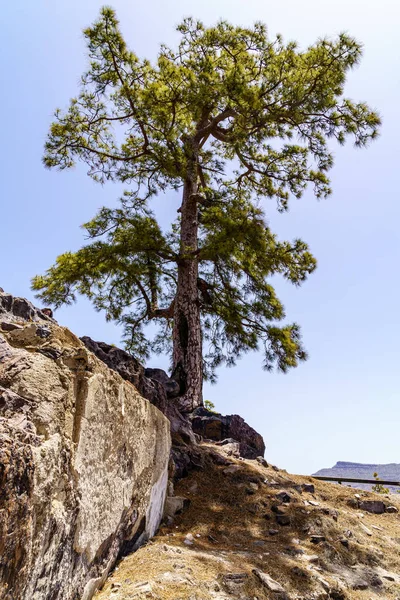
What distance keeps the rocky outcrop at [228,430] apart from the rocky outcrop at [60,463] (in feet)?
14.4

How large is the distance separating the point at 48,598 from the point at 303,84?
26.0 ft

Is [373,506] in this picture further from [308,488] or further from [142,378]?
[142,378]

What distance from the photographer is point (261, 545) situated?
3748mm

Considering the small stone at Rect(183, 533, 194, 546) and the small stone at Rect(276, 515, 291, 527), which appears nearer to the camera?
the small stone at Rect(183, 533, 194, 546)

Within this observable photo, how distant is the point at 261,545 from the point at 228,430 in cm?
406

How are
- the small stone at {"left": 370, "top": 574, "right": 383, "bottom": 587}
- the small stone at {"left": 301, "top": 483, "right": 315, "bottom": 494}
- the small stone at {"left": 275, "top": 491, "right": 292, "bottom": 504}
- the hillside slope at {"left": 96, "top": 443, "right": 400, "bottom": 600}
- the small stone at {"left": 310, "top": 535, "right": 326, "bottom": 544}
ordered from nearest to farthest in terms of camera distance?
1. the hillside slope at {"left": 96, "top": 443, "right": 400, "bottom": 600}
2. the small stone at {"left": 370, "top": 574, "right": 383, "bottom": 587}
3. the small stone at {"left": 310, "top": 535, "right": 326, "bottom": 544}
4. the small stone at {"left": 275, "top": 491, "right": 292, "bottom": 504}
5. the small stone at {"left": 301, "top": 483, "right": 315, "bottom": 494}

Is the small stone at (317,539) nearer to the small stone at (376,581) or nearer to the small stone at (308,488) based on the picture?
the small stone at (376,581)

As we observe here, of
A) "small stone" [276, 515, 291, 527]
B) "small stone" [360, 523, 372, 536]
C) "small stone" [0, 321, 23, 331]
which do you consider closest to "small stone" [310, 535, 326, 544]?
"small stone" [276, 515, 291, 527]

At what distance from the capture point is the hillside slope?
2.70m

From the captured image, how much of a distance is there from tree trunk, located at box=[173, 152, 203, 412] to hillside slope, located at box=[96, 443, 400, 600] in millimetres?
1478

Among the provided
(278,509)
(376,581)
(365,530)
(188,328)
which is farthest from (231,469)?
(188,328)

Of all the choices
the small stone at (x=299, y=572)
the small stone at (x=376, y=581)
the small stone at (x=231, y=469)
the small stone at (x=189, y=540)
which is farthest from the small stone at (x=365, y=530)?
the small stone at (x=189, y=540)

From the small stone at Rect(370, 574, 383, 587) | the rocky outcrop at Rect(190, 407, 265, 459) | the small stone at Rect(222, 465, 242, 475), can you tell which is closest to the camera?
the small stone at Rect(370, 574, 383, 587)

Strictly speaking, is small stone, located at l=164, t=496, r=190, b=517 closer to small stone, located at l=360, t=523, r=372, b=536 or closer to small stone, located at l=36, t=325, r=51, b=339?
small stone, located at l=360, t=523, r=372, b=536
